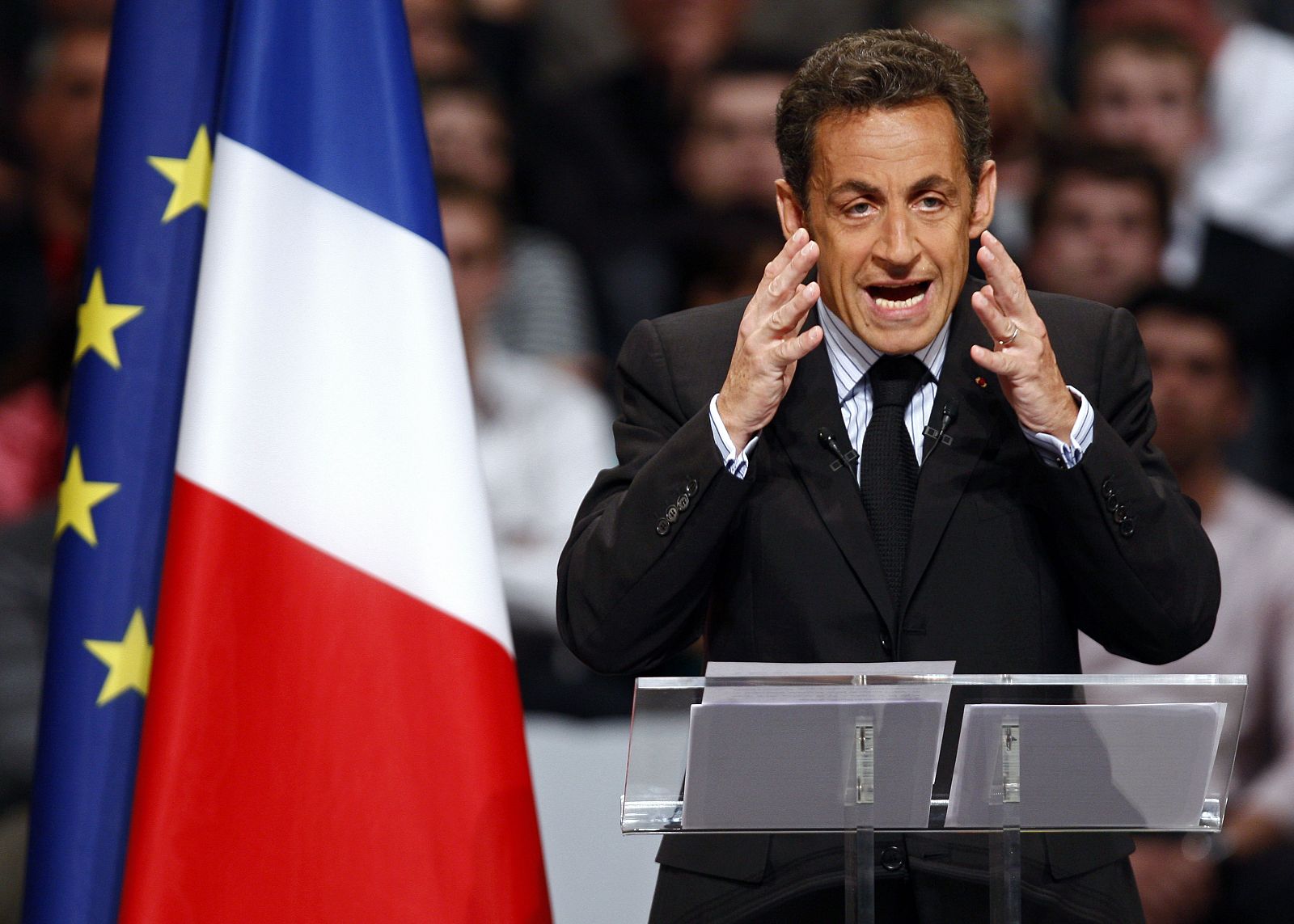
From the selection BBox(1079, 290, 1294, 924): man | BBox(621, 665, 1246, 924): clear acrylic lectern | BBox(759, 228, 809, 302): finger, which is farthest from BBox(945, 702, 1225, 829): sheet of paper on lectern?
BBox(1079, 290, 1294, 924): man

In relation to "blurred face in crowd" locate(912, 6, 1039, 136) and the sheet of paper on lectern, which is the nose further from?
"blurred face in crowd" locate(912, 6, 1039, 136)

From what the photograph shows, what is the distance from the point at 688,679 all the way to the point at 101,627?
0.99 metres

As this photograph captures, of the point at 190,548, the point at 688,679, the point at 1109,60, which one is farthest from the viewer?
the point at 1109,60

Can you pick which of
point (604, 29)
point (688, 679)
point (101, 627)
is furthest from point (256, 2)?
point (604, 29)

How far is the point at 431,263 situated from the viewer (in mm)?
2229

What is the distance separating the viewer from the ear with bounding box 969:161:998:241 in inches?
72.3

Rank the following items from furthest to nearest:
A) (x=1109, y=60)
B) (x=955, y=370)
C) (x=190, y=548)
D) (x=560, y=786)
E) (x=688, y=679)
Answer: (x=1109, y=60), (x=560, y=786), (x=190, y=548), (x=955, y=370), (x=688, y=679)

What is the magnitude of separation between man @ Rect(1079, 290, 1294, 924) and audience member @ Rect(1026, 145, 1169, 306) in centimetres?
21

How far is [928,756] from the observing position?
60.1 inches

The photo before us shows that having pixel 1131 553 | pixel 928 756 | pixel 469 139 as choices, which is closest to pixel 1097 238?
pixel 469 139

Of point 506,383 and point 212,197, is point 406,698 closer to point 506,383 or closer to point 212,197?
point 212,197

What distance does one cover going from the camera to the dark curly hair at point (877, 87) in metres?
1.76

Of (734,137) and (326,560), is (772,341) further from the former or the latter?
(734,137)

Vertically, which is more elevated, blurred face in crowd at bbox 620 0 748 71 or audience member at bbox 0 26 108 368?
blurred face in crowd at bbox 620 0 748 71
